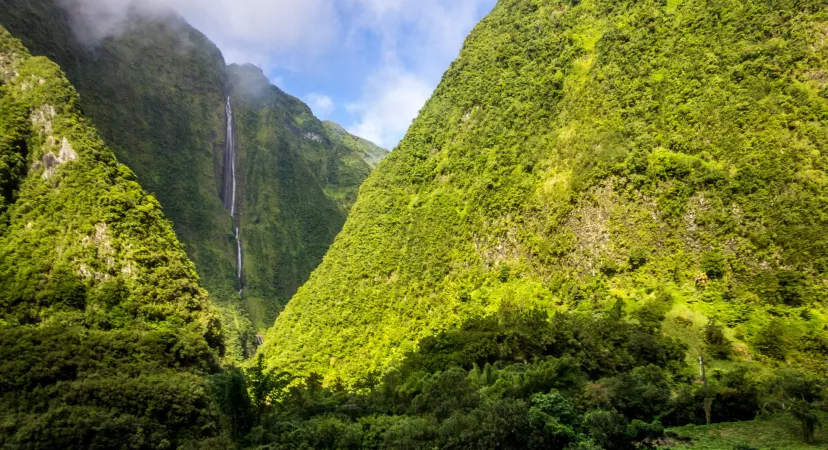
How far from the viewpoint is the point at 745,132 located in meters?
35.0

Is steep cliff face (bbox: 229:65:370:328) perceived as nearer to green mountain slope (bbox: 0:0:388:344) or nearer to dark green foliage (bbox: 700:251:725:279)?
green mountain slope (bbox: 0:0:388:344)

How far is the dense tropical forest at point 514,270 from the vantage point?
25547mm

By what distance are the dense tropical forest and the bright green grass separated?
18 cm

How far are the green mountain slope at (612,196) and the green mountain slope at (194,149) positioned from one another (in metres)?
41.2

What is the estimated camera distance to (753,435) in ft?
72.1

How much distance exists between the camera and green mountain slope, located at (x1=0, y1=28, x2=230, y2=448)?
27.8 m

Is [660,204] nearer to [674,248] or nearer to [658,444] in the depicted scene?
[674,248]

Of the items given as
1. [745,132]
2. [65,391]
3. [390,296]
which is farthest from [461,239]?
[65,391]

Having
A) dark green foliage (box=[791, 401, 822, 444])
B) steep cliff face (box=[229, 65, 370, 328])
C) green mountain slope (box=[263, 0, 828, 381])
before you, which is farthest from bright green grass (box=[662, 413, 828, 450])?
steep cliff face (box=[229, 65, 370, 328])

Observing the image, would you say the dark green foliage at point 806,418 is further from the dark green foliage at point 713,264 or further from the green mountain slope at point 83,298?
the green mountain slope at point 83,298

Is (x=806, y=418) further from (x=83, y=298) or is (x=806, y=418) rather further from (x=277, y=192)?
(x=277, y=192)

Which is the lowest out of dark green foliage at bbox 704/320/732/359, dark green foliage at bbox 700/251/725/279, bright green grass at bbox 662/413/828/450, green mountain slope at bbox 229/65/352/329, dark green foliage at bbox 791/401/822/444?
bright green grass at bbox 662/413/828/450

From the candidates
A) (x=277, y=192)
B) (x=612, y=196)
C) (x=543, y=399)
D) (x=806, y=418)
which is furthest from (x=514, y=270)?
(x=277, y=192)

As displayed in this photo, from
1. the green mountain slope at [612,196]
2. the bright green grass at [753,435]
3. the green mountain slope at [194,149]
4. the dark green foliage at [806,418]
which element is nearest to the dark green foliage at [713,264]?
the green mountain slope at [612,196]
